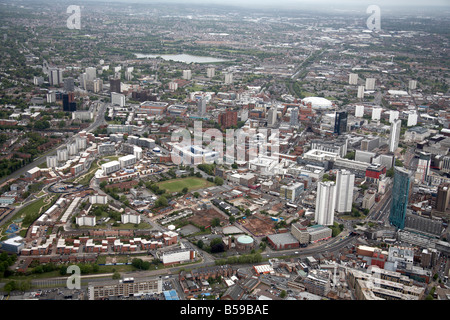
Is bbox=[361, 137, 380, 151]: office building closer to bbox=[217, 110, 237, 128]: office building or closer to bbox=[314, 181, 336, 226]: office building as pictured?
bbox=[217, 110, 237, 128]: office building

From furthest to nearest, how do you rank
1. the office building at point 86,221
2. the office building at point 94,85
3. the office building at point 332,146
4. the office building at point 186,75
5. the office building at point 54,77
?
the office building at point 186,75, the office building at point 54,77, the office building at point 94,85, the office building at point 332,146, the office building at point 86,221

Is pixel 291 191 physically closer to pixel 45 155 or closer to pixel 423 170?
pixel 423 170

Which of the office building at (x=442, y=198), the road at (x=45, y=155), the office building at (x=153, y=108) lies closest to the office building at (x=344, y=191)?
the office building at (x=442, y=198)

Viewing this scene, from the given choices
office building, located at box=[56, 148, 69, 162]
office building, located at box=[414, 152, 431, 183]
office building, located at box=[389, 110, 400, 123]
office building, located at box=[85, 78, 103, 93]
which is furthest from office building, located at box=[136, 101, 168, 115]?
office building, located at box=[414, 152, 431, 183]

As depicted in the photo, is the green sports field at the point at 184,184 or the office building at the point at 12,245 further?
the green sports field at the point at 184,184

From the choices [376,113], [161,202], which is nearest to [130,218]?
[161,202]

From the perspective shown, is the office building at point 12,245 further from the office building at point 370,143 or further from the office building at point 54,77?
the office building at point 54,77
